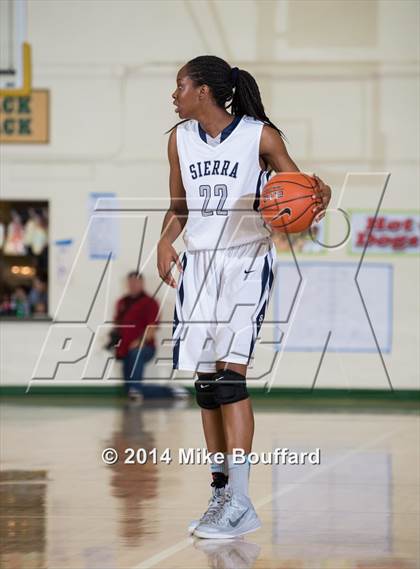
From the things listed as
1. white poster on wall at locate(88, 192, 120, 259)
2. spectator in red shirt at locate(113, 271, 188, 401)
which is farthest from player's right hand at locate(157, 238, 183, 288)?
white poster on wall at locate(88, 192, 120, 259)

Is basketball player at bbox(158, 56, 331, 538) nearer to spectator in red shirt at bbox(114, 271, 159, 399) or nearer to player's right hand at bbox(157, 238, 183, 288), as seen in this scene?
player's right hand at bbox(157, 238, 183, 288)

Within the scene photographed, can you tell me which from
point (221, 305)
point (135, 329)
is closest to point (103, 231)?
point (135, 329)

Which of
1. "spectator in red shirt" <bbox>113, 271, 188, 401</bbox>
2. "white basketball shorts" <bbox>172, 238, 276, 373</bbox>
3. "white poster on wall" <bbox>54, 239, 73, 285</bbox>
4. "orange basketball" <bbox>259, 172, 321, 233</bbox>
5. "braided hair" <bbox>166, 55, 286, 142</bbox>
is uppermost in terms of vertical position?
"braided hair" <bbox>166, 55, 286, 142</bbox>

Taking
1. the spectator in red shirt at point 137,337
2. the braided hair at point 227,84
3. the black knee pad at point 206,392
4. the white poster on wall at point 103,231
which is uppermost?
the braided hair at point 227,84

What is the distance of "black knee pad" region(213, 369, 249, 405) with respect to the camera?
4746 mm

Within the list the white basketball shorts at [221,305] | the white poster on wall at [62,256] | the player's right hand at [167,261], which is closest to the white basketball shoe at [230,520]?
the white basketball shorts at [221,305]

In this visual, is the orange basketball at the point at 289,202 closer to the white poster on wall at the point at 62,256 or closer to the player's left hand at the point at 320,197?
the player's left hand at the point at 320,197

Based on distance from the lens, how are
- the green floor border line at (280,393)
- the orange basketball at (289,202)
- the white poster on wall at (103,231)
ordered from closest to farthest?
1. the orange basketball at (289,202)
2. the green floor border line at (280,393)
3. the white poster on wall at (103,231)

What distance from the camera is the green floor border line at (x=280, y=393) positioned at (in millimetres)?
13633

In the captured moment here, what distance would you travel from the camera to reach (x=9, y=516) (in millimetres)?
5266

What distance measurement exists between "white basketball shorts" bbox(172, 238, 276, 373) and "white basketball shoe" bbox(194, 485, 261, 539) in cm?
52

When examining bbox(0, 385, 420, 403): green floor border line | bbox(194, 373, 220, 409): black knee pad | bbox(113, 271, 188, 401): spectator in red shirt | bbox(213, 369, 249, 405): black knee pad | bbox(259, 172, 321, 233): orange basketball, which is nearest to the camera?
bbox(259, 172, 321, 233): orange basketball

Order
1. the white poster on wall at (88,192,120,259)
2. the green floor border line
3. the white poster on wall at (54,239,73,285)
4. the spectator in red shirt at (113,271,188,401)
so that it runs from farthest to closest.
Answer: the white poster on wall at (54,239,73,285)
the white poster on wall at (88,192,120,259)
the green floor border line
the spectator in red shirt at (113,271,188,401)

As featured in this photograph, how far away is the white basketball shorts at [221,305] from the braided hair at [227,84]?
0.54 meters
